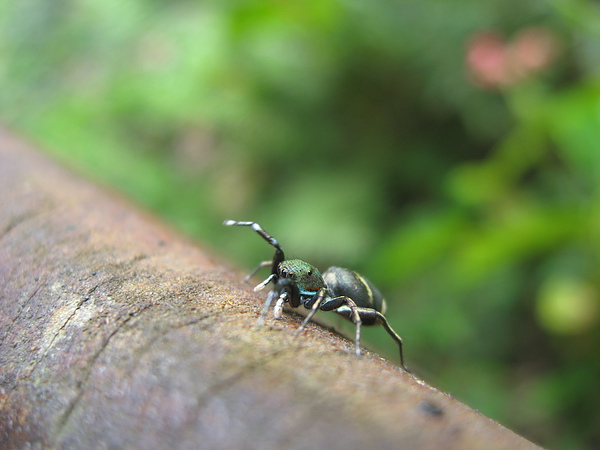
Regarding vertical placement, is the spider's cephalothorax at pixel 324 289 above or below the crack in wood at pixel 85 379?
below

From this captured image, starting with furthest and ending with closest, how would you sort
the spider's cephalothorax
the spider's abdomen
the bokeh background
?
the bokeh background → the spider's abdomen → the spider's cephalothorax

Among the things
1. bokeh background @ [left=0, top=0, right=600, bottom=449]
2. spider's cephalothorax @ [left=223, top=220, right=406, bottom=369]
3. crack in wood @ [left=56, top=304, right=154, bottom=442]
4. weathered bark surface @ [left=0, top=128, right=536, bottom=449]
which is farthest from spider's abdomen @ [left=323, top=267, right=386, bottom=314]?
bokeh background @ [left=0, top=0, right=600, bottom=449]

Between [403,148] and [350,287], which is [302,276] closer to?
[350,287]

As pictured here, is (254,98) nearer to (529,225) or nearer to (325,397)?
(529,225)

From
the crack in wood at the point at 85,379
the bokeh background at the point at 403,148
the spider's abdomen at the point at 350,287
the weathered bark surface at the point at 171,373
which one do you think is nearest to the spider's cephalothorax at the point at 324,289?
the spider's abdomen at the point at 350,287

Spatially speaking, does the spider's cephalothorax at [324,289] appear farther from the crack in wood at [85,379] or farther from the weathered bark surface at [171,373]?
the crack in wood at [85,379]

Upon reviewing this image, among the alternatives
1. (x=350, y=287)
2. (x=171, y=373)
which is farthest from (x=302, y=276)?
(x=171, y=373)

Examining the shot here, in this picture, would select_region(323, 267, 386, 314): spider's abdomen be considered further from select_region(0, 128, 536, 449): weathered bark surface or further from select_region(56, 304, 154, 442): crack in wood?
select_region(56, 304, 154, 442): crack in wood

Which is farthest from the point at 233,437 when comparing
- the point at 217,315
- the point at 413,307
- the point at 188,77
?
the point at 188,77
